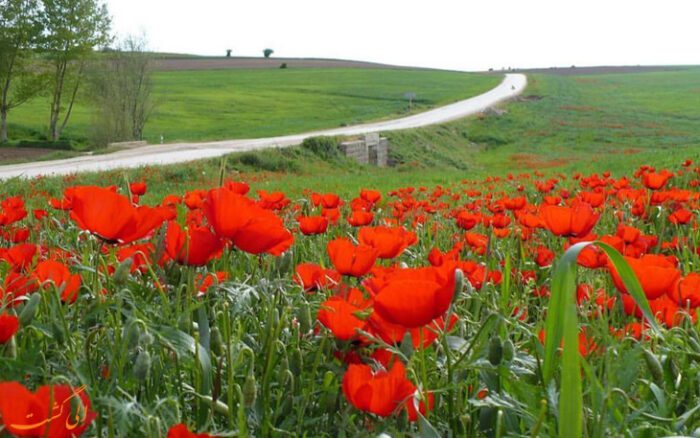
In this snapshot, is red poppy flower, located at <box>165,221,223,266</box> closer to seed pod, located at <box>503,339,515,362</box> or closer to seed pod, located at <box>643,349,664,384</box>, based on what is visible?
seed pod, located at <box>503,339,515,362</box>

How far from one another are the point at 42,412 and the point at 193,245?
440 mm

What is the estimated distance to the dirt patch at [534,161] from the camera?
22.4 m

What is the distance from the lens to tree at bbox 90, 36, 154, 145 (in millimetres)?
27453

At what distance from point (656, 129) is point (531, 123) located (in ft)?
18.9

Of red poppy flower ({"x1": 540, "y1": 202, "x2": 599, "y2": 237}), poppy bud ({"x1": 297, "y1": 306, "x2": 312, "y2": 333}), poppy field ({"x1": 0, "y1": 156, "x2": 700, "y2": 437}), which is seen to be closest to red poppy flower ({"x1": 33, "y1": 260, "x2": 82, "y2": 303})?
poppy field ({"x1": 0, "y1": 156, "x2": 700, "y2": 437})

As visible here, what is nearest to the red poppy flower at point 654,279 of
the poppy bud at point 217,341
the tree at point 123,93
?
the poppy bud at point 217,341

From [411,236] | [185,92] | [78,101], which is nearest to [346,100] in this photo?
[185,92]

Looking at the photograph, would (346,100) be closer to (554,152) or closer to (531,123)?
(531,123)

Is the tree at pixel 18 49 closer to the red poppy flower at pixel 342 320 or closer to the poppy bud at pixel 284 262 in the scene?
the poppy bud at pixel 284 262

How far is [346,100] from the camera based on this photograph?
47500mm

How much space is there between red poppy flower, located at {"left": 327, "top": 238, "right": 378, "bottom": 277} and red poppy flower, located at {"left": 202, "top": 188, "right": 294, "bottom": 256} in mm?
142

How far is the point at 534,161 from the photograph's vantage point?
24.2 metres

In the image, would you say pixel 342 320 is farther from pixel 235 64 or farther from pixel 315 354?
pixel 235 64

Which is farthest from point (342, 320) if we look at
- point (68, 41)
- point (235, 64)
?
point (235, 64)
